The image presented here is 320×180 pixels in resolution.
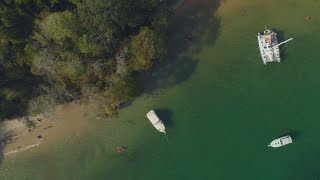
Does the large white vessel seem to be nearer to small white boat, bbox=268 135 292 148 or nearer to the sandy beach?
small white boat, bbox=268 135 292 148

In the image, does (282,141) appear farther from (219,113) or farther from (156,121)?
(156,121)

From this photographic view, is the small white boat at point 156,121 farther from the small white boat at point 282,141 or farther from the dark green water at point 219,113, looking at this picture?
the small white boat at point 282,141

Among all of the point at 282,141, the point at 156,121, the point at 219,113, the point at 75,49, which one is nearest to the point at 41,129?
the point at 75,49

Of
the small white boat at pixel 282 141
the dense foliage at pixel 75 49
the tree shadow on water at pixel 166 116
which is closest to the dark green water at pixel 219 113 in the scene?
the tree shadow on water at pixel 166 116

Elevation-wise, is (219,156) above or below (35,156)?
below

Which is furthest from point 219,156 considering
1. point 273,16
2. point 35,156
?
point 35,156

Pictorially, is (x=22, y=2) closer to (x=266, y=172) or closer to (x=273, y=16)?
(x=273, y=16)

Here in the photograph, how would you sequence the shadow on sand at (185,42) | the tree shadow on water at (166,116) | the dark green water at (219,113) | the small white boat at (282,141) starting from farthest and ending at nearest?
the shadow on sand at (185,42)
the tree shadow on water at (166,116)
the dark green water at (219,113)
the small white boat at (282,141)
